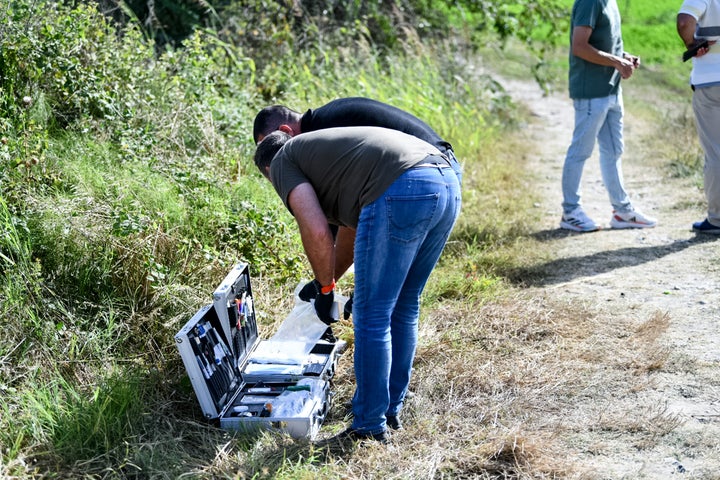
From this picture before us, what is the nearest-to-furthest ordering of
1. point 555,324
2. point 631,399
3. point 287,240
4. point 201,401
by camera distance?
point 201,401
point 631,399
point 555,324
point 287,240

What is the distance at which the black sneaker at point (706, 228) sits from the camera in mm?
5953

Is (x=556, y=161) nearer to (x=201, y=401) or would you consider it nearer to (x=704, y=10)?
(x=704, y=10)

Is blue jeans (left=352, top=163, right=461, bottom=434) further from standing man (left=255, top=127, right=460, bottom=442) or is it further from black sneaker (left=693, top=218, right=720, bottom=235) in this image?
black sneaker (left=693, top=218, right=720, bottom=235)

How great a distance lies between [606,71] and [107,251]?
12.6ft

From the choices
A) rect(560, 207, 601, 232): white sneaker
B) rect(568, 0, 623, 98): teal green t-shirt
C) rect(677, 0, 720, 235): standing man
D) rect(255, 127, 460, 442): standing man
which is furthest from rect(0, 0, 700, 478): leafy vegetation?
rect(677, 0, 720, 235): standing man

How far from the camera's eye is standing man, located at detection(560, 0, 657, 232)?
5684 millimetres

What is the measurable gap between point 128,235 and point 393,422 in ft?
5.59

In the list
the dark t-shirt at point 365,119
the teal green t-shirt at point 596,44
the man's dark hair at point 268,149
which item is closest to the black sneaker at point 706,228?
the teal green t-shirt at point 596,44

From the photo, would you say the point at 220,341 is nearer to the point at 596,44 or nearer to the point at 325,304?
the point at 325,304

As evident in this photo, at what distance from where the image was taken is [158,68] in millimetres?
5840

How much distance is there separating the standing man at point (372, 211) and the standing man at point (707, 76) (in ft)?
10.6

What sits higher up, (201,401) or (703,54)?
(703,54)

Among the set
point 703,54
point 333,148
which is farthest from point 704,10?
point 333,148

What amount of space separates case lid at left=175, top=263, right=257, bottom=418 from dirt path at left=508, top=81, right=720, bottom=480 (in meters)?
1.53
